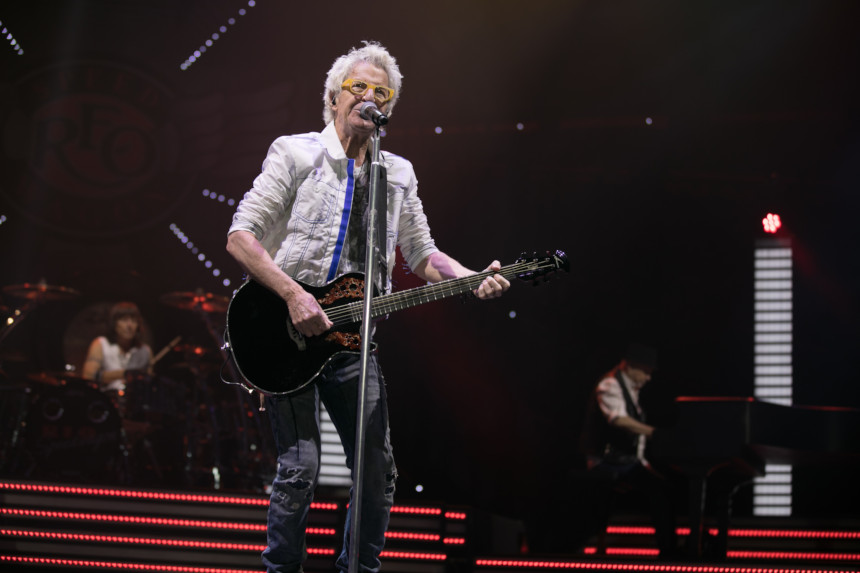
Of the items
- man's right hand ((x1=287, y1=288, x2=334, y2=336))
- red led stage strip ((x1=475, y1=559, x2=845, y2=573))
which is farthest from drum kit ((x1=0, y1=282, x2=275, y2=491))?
man's right hand ((x1=287, y1=288, x2=334, y2=336))

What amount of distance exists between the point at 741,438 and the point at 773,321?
2958 millimetres

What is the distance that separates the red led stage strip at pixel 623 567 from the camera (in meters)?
4.29

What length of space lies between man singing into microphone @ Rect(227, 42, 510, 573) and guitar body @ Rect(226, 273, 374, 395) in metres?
0.05

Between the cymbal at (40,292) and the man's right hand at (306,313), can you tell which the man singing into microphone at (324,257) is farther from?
the cymbal at (40,292)

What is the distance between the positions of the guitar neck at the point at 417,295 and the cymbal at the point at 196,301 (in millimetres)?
4938

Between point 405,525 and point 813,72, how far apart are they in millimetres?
5734

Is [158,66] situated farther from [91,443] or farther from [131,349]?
[91,443]

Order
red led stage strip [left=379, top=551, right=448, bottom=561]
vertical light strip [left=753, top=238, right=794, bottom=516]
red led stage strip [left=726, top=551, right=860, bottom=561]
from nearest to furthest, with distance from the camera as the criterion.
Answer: red led stage strip [left=379, top=551, right=448, bottom=561] < red led stage strip [left=726, top=551, right=860, bottom=561] < vertical light strip [left=753, top=238, right=794, bottom=516]

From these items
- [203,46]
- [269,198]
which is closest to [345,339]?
[269,198]

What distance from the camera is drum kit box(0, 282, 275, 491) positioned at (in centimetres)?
718

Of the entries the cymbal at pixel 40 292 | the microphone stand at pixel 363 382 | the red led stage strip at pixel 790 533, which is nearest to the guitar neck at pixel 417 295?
the microphone stand at pixel 363 382

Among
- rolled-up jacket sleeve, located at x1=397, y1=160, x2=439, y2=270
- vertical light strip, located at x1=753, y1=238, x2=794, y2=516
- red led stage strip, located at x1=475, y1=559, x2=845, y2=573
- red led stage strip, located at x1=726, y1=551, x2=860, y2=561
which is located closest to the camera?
rolled-up jacket sleeve, located at x1=397, y1=160, x2=439, y2=270

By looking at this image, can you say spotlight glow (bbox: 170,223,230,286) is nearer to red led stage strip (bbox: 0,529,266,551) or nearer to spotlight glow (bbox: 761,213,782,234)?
red led stage strip (bbox: 0,529,266,551)

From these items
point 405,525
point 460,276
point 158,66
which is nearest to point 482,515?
point 405,525
